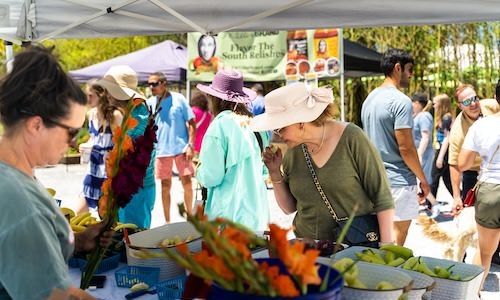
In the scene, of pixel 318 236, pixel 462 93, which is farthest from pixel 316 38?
pixel 318 236

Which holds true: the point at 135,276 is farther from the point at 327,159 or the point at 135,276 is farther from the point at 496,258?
the point at 496,258

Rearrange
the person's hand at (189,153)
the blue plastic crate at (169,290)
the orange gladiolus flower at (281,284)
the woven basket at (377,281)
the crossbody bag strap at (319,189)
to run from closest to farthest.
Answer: the orange gladiolus flower at (281,284) → the woven basket at (377,281) → the blue plastic crate at (169,290) → the crossbody bag strap at (319,189) → the person's hand at (189,153)

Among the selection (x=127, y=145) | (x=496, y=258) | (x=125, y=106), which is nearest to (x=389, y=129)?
(x=125, y=106)

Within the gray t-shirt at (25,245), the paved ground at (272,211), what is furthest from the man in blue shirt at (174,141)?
the gray t-shirt at (25,245)

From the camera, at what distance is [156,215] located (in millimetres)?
7891

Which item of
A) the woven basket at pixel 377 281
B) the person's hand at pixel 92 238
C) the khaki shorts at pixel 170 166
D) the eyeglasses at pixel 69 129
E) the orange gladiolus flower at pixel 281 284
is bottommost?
the khaki shorts at pixel 170 166

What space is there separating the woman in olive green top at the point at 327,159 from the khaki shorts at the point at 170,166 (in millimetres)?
4389

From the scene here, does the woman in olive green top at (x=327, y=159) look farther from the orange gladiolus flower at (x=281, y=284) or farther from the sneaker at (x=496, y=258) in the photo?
the sneaker at (x=496, y=258)

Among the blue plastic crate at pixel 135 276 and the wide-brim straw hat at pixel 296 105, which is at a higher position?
the wide-brim straw hat at pixel 296 105

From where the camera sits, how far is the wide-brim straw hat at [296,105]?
9.05 ft

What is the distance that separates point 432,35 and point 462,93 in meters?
9.99

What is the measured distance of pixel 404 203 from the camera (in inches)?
170

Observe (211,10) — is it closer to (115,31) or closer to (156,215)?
(115,31)

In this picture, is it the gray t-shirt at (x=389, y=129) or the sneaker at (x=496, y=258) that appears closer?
the gray t-shirt at (x=389, y=129)
